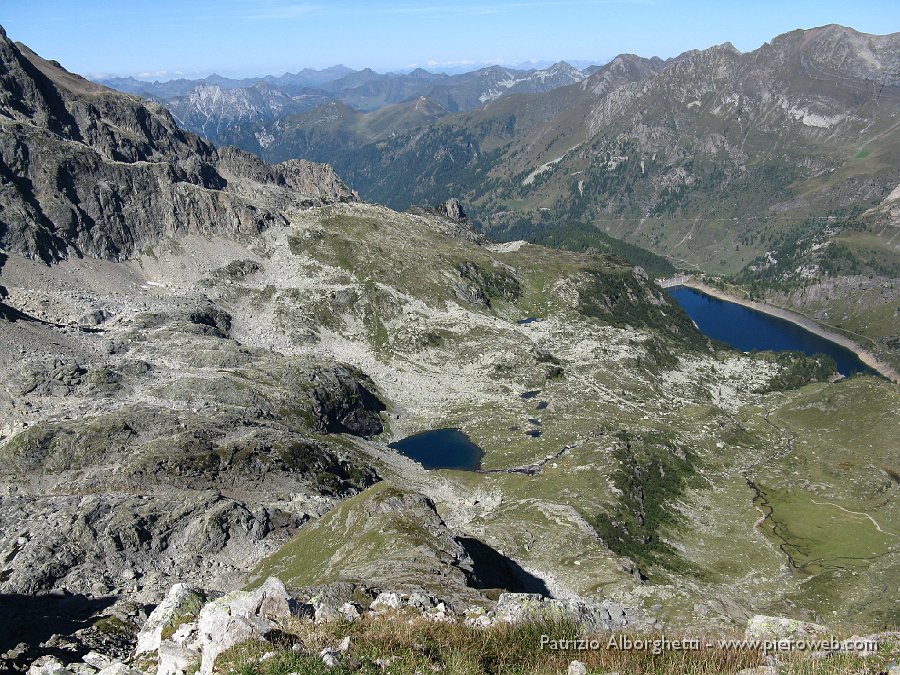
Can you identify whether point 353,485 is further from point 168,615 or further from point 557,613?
point 557,613

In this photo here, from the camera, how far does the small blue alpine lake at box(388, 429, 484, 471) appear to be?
155462 mm

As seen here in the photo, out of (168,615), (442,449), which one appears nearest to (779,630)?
(168,615)

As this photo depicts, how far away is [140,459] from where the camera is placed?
319 feet

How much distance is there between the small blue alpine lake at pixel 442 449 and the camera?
155462 millimetres

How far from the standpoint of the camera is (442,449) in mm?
163625

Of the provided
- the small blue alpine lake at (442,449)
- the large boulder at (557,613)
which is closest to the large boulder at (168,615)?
the large boulder at (557,613)

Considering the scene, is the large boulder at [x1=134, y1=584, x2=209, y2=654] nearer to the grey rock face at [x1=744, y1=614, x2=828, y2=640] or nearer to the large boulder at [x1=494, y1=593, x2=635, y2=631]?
the large boulder at [x1=494, y1=593, x2=635, y2=631]

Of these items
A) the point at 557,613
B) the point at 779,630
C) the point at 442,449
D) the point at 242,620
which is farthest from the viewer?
the point at 442,449

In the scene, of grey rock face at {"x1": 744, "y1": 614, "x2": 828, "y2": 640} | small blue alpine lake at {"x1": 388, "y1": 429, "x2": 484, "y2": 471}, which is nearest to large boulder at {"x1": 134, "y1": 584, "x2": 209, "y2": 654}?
grey rock face at {"x1": 744, "y1": 614, "x2": 828, "y2": 640}

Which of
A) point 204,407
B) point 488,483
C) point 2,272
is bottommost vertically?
point 488,483

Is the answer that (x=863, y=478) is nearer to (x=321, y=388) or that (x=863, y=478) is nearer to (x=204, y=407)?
(x=321, y=388)

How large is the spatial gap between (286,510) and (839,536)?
127375 millimetres

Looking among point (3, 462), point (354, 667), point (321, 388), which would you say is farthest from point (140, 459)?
point (354, 667)

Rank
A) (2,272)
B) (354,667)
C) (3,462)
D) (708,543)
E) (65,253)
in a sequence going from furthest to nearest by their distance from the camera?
1. (65,253)
2. (2,272)
3. (708,543)
4. (3,462)
5. (354,667)
